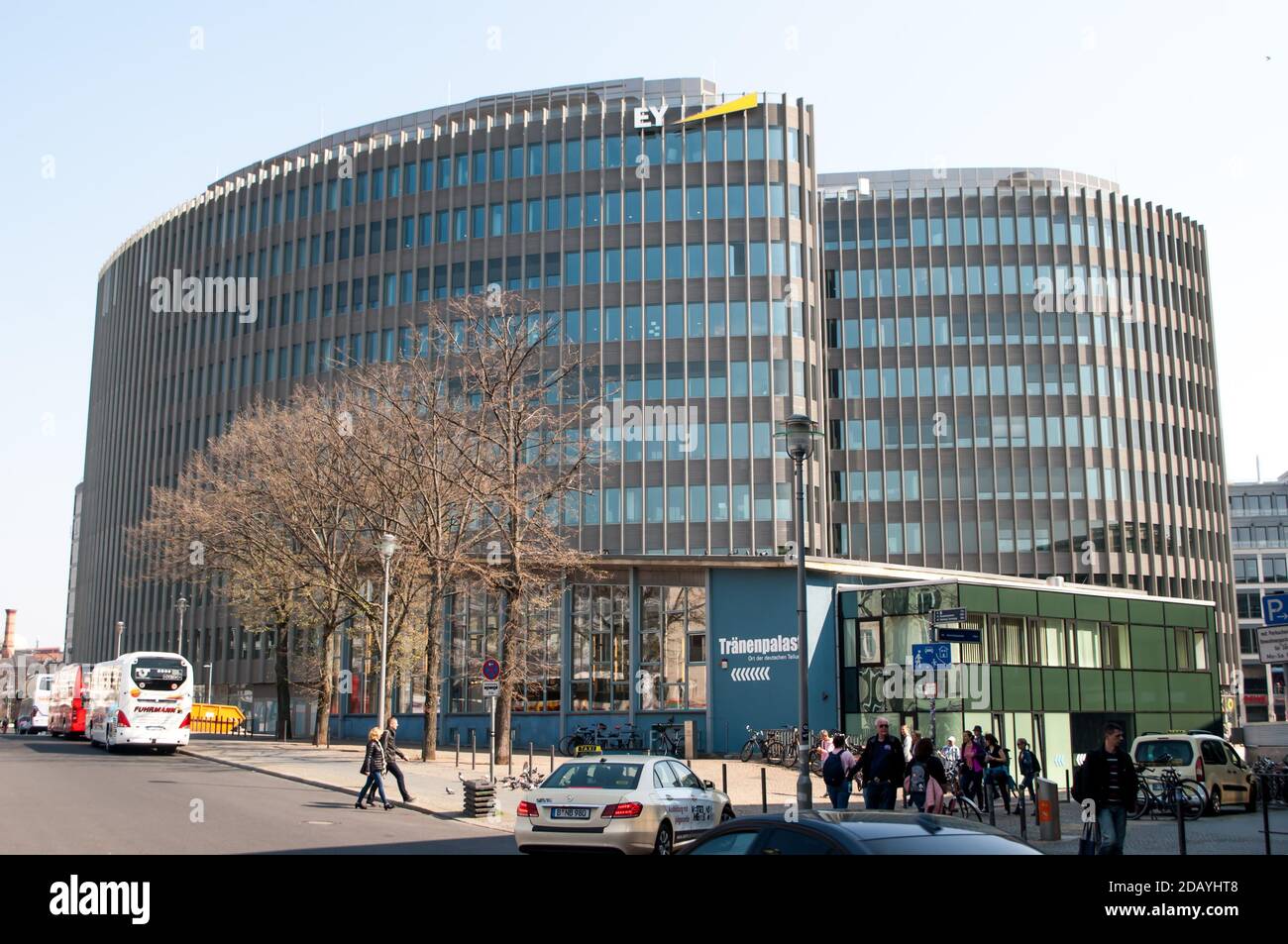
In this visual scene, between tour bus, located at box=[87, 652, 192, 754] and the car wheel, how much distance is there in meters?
29.6

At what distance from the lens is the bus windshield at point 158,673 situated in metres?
41.1

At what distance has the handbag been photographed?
44.8 feet

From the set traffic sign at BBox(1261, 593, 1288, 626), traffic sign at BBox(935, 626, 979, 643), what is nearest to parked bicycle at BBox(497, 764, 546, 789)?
traffic sign at BBox(935, 626, 979, 643)

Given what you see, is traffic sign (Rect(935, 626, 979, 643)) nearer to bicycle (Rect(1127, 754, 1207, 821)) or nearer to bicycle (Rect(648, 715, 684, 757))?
bicycle (Rect(1127, 754, 1207, 821))

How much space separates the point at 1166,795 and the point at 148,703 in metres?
31.5

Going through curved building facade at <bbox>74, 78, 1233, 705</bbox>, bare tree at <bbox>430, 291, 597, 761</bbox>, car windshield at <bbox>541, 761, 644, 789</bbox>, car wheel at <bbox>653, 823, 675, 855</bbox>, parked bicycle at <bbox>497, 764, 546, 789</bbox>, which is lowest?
parked bicycle at <bbox>497, 764, 546, 789</bbox>

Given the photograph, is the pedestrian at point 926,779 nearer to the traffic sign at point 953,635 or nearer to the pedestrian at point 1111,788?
the traffic sign at point 953,635

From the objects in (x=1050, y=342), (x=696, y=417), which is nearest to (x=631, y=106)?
(x=696, y=417)

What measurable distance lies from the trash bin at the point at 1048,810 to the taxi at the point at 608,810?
5487 millimetres

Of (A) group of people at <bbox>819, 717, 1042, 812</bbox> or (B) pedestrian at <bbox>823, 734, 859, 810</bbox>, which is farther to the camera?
(B) pedestrian at <bbox>823, 734, 859, 810</bbox>

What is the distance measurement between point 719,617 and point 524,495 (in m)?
7.67

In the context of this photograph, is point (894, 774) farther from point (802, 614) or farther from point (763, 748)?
point (763, 748)

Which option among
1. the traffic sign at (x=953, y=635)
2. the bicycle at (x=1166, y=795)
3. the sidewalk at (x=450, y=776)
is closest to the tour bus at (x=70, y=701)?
the sidewalk at (x=450, y=776)
